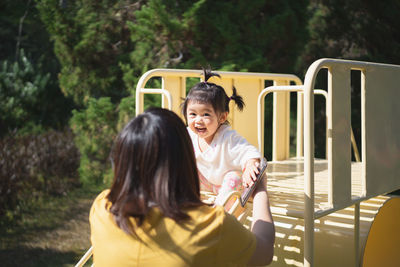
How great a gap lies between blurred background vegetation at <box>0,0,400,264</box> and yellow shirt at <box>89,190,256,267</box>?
12.9 ft

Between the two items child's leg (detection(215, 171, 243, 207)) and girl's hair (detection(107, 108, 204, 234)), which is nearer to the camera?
girl's hair (detection(107, 108, 204, 234))

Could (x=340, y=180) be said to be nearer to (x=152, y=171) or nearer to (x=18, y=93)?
(x=152, y=171)

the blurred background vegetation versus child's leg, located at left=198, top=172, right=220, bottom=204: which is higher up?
the blurred background vegetation

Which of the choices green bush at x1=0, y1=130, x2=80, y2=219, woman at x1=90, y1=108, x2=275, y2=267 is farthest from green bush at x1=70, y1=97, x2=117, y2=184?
woman at x1=90, y1=108, x2=275, y2=267

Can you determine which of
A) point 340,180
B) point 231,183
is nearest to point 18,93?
point 231,183

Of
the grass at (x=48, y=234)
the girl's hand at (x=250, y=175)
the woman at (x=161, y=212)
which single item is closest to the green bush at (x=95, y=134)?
the grass at (x=48, y=234)

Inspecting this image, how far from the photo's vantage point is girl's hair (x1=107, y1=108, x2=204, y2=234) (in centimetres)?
133

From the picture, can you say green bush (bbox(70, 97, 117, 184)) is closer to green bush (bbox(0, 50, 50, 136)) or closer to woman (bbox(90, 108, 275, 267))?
green bush (bbox(0, 50, 50, 136))

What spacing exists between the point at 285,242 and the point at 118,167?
1.82 metres

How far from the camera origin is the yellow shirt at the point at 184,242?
1.33m

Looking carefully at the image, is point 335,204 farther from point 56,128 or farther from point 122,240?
point 56,128

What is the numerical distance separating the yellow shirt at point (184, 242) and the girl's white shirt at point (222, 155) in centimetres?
110

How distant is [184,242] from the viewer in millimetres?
1325

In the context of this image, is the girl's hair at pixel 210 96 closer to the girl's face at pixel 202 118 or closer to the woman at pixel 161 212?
the girl's face at pixel 202 118
